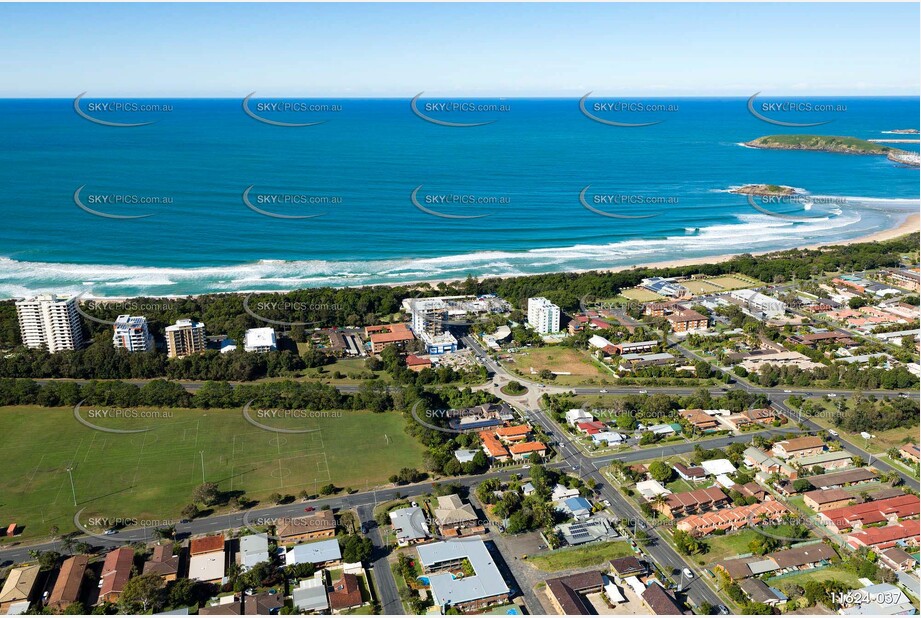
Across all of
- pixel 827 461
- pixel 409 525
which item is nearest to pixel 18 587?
pixel 409 525

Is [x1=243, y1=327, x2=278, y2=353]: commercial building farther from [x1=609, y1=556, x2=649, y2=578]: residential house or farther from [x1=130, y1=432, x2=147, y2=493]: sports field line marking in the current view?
[x1=609, y1=556, x2=649, y2=578]: residential house

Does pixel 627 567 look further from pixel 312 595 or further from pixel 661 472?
pixel 312 595

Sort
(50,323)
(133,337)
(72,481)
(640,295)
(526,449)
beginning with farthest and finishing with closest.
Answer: (640,295) → (50,323) → (133,337) → (526,449) → (72,481)

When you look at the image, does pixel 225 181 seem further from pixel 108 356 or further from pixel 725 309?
pixel 725 309

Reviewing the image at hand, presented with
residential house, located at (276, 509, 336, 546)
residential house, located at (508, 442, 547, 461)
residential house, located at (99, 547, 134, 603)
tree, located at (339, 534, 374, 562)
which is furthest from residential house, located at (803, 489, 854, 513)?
residential house, located at (99, 547, 134, 603)

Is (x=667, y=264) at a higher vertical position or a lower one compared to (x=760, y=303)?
lower

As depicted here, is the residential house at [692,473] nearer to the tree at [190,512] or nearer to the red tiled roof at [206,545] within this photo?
the red tiled roof at [206,545]
